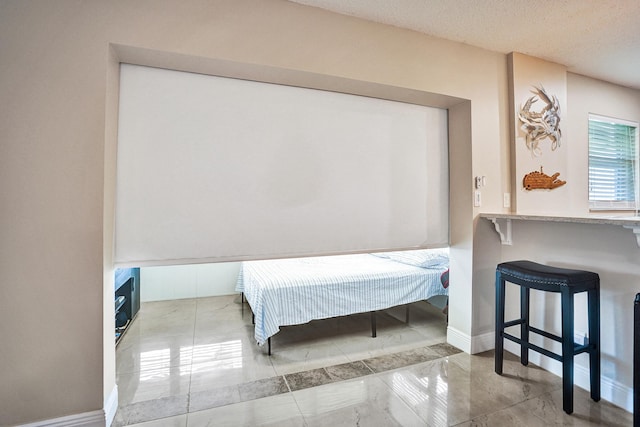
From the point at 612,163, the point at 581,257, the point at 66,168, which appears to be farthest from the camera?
the point at 612,163

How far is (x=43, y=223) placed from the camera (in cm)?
152

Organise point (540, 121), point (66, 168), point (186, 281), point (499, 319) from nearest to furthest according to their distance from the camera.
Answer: point (66, 168)
point (499, 319)
point (540, 121)
point (186, 281)

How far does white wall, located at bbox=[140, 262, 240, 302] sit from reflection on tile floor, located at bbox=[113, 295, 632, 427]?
1087 millimetres

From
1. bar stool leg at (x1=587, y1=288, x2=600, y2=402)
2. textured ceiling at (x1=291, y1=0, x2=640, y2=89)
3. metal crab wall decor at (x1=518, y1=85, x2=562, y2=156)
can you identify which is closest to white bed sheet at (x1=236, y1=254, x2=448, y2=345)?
bar stool leg at (x1=587, y1=288, x2=600, y2=402)

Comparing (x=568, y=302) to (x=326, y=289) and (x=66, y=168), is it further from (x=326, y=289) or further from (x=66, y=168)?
(x=66, y=168)

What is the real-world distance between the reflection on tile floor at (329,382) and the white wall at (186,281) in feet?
3.57

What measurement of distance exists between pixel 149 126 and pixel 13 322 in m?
1.24

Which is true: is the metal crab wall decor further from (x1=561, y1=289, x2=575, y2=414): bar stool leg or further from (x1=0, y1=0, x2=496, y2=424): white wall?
(x1=0, y1=0, x2=496, y2=424): white wall

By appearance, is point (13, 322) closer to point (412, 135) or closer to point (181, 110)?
point (181, 110)

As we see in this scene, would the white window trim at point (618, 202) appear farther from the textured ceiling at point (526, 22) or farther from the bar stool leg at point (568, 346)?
Result: the bar stool leg at point (568, 346)

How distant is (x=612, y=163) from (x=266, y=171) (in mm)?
3839

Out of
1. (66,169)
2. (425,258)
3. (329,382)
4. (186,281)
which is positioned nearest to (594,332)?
(425,258)

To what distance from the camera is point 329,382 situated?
6.97ft

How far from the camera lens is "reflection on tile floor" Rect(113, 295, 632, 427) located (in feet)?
5.75
